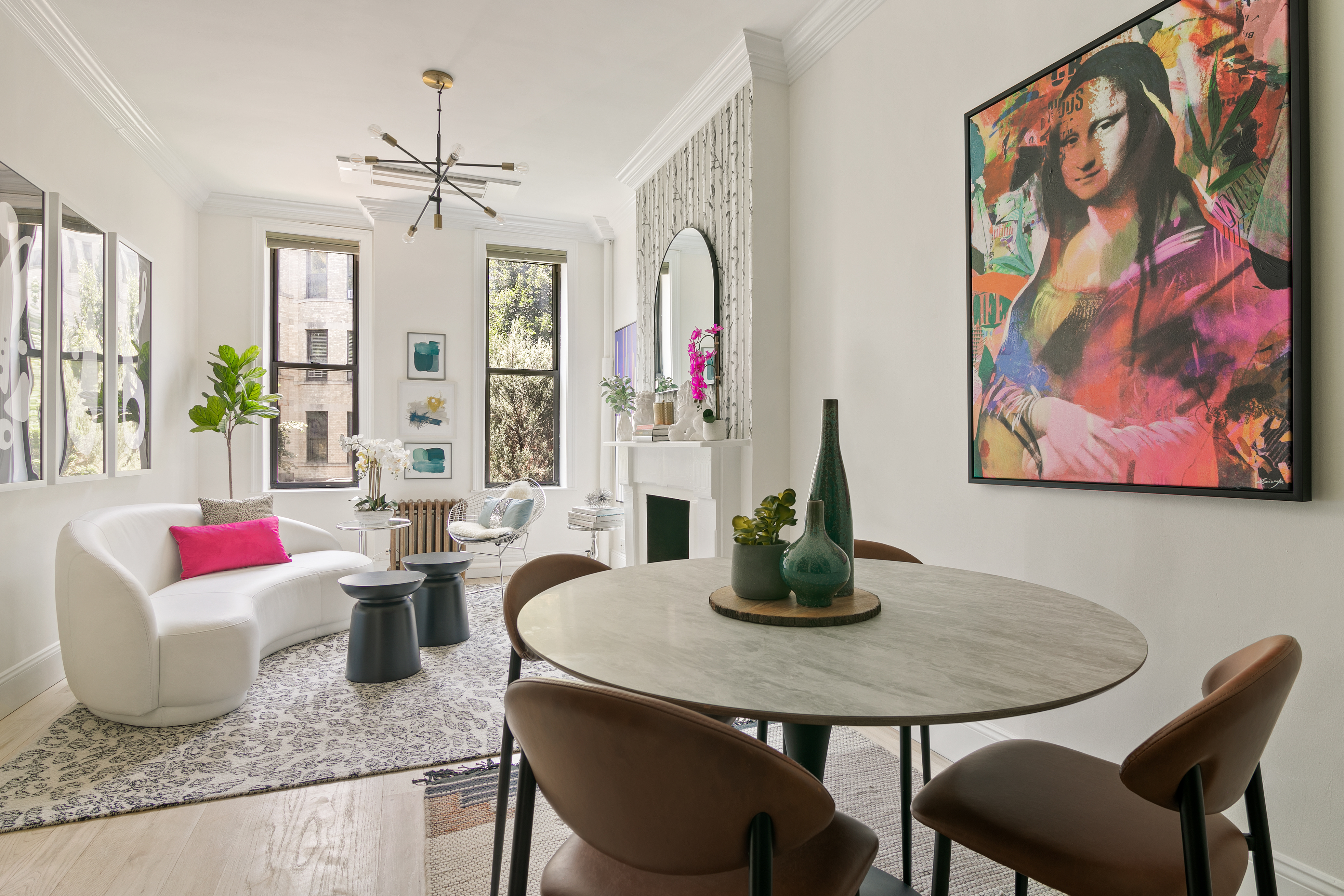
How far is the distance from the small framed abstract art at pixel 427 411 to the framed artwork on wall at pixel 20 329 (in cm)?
269

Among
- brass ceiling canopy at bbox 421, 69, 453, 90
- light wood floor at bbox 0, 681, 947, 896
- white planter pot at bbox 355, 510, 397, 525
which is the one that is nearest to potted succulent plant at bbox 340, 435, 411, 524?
white planter pot at bbox 355, 510, 397, 525

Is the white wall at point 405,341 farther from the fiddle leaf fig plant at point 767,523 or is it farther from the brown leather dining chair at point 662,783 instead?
the brown leather dining chair at point 662,783

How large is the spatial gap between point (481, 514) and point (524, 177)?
2.47 m

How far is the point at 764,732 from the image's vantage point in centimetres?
197

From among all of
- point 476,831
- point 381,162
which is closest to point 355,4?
point 381,162

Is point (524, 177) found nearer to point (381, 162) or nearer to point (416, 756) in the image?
point (381, 162)

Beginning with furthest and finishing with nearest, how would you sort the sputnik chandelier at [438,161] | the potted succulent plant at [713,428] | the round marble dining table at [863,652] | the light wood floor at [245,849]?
the potted succulent plant at [713,428] → the sputnik chandelier at [438,161] → the light wood floor at [245,849] → the round marble dining table at [863,652]

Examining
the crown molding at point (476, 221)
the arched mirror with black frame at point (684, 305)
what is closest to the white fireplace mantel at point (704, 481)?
the arched mirror with black frame at point (684, 305)

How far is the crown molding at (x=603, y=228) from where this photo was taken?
239 inches

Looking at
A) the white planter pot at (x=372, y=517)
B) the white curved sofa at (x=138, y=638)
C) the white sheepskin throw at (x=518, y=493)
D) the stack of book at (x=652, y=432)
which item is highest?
the stack of book at (x=652, y=432)

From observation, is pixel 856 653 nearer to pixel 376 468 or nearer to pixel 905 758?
pixel 905 758

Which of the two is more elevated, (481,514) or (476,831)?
(481,514)

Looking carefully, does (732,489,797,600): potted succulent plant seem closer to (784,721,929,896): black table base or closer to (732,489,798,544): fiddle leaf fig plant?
(732,489,798,544): fiddle leaf fig plant

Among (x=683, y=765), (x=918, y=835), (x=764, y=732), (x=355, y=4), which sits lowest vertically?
(x=918, y=835)
